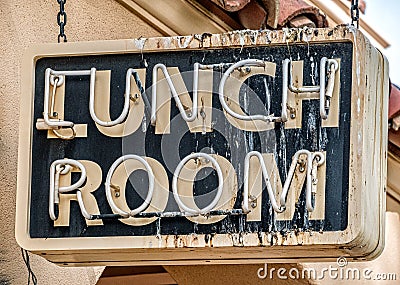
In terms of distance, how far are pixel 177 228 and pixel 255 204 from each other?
0.18m

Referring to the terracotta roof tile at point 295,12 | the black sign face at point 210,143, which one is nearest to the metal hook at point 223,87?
the black sign face at point 210,143

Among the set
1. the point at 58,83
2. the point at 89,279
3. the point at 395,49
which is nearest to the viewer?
the point at 58,83

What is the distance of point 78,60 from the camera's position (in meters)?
2.81

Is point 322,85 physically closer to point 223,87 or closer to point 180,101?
point 223,87

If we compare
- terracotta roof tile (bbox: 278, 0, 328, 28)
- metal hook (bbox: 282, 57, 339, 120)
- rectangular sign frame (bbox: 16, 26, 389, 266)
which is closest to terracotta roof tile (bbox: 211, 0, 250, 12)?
terracotta roof tile (bbox: 278, 0, 328, 28)

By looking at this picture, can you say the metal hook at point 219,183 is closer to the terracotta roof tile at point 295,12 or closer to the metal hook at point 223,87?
the metal hook at point 223,87

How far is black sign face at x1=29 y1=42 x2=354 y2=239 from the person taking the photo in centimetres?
260

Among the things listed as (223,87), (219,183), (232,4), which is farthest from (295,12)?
(219,183)

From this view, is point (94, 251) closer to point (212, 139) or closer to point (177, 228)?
point (177, 228)

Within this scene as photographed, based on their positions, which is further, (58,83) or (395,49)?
(395,49)

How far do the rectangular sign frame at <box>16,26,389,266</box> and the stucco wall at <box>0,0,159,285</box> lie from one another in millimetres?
532

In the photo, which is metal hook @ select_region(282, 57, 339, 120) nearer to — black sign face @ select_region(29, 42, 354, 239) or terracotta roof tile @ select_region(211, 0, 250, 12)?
black sign face @ select_region(29, 42, 354, 239)

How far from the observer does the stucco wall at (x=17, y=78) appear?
3320mm

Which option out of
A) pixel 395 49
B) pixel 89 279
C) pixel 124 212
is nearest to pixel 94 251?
pixel 124 212
